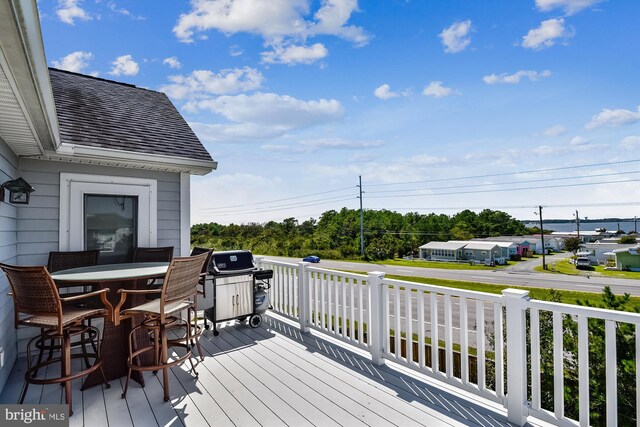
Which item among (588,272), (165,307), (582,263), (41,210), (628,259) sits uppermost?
(41,210)

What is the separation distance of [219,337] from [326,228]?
34201 mm

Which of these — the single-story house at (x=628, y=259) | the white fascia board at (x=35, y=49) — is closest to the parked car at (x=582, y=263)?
the single-story house at (x=628, y=259)

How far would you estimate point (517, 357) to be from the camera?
2221mm

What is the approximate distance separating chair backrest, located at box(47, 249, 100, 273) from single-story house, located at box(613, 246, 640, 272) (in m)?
43.1

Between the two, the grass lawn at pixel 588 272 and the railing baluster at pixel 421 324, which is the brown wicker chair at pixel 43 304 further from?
the grass lawn at pixel 588 272

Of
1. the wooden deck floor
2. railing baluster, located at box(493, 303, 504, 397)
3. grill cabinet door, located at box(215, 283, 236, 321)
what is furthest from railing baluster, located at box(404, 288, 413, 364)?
grill cabinet door, located at box(215, 283, 236, 321)

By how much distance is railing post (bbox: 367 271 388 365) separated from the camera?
10.4 feet

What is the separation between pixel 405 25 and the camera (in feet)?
23.9

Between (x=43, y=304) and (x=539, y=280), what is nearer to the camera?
(x=43, y=304)

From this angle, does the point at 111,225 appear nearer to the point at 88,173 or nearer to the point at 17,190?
the point at 88,173

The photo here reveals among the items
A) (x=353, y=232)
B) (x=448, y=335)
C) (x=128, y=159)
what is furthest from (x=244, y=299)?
(x=353, y=232)

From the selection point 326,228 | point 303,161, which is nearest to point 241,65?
point 303,161

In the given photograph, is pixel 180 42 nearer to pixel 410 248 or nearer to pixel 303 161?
pixel 303 161

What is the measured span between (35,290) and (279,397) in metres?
2.00
